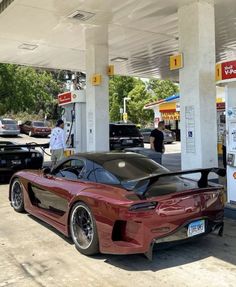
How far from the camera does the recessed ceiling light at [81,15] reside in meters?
10.0

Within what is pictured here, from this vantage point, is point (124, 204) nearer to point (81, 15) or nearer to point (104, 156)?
point (104, 156)

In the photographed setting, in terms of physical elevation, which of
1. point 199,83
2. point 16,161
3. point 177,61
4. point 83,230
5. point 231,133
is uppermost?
point 177,61

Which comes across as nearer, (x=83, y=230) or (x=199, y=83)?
(x=83, y=230)

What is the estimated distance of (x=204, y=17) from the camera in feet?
29.1

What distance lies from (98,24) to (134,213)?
7.83 m

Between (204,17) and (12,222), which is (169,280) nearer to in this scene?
(12,222)

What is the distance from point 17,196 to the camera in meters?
7.71

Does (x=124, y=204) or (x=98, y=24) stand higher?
(x=98, y=24)

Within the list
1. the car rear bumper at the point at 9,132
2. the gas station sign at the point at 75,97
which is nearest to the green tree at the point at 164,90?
the car rear bumper at the point at 9,132

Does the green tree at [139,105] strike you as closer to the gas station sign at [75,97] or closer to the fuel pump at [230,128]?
the gas station sign at [75,97]

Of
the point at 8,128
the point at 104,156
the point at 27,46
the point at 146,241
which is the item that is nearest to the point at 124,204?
the point at 146,241

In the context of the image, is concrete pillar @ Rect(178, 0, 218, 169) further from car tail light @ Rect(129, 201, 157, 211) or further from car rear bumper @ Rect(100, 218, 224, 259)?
car tail light @ Rect(129, 201, 157, 211)

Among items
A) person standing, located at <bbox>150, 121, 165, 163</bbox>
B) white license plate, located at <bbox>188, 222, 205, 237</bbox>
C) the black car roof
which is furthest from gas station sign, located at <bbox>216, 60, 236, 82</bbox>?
person standing, located at <bbox>150, 121, 165, 163</bbox>

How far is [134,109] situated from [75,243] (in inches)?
1887
